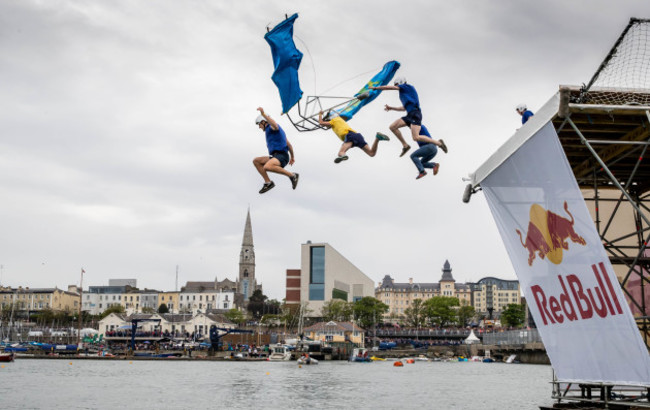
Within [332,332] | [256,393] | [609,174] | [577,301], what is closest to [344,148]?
[609,174]

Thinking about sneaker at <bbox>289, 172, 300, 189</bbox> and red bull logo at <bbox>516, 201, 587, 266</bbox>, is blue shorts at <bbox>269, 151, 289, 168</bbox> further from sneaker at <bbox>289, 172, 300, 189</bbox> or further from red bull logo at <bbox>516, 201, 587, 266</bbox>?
red bull logo at <bbox>516, 201, 587, 266</bbox>

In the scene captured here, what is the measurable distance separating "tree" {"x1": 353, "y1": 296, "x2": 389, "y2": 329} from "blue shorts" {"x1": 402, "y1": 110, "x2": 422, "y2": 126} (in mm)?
153253

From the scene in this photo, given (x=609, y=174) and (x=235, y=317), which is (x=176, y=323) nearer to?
(x=235, y=317)

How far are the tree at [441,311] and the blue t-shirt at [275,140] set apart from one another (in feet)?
602

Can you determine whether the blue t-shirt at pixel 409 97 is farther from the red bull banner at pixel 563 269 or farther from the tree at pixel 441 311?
the tree at pixel 441 311

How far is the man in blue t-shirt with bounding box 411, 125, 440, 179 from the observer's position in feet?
42.7

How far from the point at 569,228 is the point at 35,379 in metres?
55.9

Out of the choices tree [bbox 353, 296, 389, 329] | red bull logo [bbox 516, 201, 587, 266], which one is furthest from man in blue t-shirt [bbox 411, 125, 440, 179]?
tree [bbox 353, 296, 389, 329]

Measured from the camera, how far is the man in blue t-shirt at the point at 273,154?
1260 centimetres

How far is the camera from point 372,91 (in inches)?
520

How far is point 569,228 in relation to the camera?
14.1m

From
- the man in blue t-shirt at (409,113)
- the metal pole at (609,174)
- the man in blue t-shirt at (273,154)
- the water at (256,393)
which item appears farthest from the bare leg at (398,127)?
the water at (256,393)

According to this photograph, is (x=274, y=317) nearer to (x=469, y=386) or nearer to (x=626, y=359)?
(x=469, y=386)

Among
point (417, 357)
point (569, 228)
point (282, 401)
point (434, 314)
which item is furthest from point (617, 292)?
point (434, 314)
